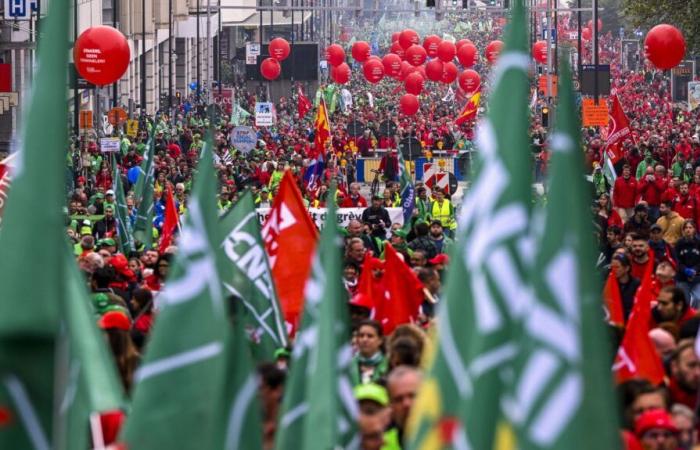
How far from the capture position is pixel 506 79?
16.9 ft

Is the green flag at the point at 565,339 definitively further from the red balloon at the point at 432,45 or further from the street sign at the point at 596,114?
the red balloon at the point at 432,45

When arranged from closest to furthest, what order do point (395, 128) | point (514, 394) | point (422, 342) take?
point (514, 394)
point (422, 342)
point (395, 128)

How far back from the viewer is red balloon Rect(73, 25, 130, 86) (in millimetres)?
24828

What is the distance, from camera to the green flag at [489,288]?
15.5 ft

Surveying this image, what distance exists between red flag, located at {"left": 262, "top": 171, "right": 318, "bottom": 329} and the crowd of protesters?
32 centimetres

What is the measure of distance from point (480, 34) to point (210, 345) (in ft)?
493

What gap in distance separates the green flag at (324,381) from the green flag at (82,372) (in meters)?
0.55

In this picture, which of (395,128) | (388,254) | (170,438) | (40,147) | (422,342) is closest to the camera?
(40,147)

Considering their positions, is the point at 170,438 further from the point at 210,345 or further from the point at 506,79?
the point at 506,79

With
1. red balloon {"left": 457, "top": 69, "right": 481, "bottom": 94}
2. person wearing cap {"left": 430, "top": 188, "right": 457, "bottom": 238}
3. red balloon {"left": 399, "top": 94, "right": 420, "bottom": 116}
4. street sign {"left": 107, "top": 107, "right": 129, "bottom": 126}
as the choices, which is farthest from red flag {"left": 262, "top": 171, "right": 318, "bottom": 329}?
red balloon {"left": 457, "top": 69, "right": 481, "bottom": 94}

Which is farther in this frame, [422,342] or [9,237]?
[422,342]

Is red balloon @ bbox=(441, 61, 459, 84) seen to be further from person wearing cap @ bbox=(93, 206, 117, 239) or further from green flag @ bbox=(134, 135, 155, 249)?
green flag @ bbox=(134, 135, 155, 249)

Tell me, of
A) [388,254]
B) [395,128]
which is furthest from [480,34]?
[388,254]

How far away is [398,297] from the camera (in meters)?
11.4
